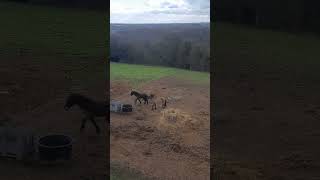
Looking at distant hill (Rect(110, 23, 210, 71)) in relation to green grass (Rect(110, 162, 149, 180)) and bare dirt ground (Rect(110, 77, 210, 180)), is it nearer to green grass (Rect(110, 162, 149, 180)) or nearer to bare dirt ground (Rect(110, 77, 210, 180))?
bare dirt ground (Rect(110, 77, 210, 180))

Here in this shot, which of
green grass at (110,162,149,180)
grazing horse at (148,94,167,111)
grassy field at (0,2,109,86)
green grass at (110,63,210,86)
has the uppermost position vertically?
grassy field at (0,2,109,86)

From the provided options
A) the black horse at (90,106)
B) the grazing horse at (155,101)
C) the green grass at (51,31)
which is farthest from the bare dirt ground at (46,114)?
the grazing horse at (155,101)

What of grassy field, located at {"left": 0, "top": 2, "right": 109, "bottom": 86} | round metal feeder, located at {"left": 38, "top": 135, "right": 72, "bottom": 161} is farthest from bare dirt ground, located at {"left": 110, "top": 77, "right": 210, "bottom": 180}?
grassy field, located at {"left": 0, "top": 2, "right": 109, "bottom": 86}

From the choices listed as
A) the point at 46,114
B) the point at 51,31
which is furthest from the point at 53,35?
the point at 46,114
